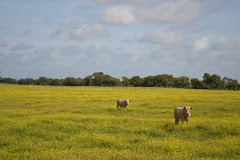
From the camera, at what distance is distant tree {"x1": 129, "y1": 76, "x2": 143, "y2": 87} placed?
144m

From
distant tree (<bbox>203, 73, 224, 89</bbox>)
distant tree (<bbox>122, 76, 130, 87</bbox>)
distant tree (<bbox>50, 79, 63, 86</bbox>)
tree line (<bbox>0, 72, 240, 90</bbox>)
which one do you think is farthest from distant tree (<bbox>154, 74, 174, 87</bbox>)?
distant tree (<bbox>50, 79, 63, 86</bbox>)

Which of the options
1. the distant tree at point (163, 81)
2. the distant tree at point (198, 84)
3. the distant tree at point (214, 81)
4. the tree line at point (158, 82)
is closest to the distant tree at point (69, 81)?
the tree line at point (158, 82)

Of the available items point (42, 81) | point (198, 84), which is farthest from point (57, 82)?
point (198, 84)

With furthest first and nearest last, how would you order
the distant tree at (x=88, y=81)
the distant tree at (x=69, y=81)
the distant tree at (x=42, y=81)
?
the distant tree at (x=42, y=81) → the distant tree at (x=69, y=81) → the distant tree at (x=88, y=81)

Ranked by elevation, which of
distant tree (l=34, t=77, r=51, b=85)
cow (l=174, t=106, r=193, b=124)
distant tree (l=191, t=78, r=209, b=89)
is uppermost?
distant tree (l=34, t=77, r=51, b=85)

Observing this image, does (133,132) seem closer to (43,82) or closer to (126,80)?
(126,80)

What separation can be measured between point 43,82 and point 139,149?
158 meters

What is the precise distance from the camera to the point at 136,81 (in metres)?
146

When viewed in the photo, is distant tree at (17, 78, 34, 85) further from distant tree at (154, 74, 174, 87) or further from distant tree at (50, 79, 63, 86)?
distant tree at (154, 74, 174, 87)

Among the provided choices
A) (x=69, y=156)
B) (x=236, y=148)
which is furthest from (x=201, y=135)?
(x=69, y=156)

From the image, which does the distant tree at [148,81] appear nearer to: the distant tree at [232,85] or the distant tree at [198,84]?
the distant tree at [198,84]

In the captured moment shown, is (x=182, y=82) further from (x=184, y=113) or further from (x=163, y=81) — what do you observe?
(x=184, y=113)

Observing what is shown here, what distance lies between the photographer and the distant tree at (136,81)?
144m

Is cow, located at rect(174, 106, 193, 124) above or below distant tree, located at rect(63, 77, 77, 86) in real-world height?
below
